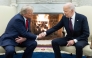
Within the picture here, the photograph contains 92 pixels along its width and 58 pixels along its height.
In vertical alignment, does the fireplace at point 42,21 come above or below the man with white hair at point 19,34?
below

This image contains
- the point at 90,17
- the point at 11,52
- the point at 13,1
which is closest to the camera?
the point at 11,52

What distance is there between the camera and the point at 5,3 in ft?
14.4

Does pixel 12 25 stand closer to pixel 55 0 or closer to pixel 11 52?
pixel 11 52

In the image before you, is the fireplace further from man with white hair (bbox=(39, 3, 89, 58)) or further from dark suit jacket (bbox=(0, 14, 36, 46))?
dark suit jacket (bbox=(0, 14, 36, 46))

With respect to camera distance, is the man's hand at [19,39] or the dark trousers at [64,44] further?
the man's hand at [19,39]

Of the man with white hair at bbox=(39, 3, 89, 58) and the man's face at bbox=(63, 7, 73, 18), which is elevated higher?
the man's face at bbox=(63, 7, 73, 18)

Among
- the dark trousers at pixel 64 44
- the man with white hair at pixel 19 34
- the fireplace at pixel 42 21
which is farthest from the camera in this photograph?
the fireplace at pixel 42 21

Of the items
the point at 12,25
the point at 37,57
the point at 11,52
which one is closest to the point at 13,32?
the point at 12,25

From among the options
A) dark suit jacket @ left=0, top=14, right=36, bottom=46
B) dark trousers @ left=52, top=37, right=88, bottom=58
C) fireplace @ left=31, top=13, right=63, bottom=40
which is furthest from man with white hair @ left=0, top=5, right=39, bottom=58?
fireplace @ left=31, top=13, right=63, bottom=40

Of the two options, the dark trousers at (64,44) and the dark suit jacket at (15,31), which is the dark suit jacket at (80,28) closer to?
the dark trousers at (64,44)

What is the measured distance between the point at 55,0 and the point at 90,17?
50.0 inches

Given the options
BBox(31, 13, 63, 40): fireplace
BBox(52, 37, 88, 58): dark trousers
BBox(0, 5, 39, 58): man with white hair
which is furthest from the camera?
BBox(31, 13, 63, 40): fireplace

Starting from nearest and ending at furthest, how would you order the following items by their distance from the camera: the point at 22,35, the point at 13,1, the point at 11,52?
the point at 11,52 → the point at 22,35 → the point at 13,1

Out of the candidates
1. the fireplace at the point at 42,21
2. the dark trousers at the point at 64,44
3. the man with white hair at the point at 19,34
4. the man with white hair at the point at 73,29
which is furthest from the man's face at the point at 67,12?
the fireplace at the point at 42,21
